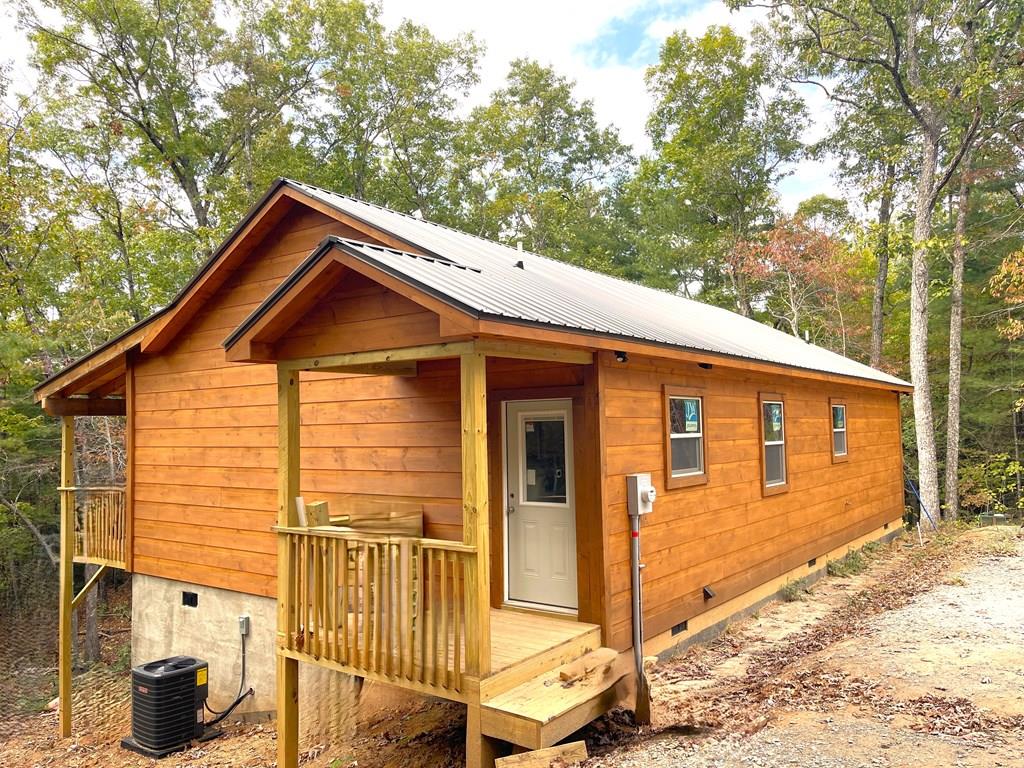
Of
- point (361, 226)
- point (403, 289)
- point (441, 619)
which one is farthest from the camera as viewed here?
point (361, 226)

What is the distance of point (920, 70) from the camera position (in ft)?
59.5

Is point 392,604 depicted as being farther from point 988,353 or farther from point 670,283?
point 670,283

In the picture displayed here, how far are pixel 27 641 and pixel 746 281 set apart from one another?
2345 cm

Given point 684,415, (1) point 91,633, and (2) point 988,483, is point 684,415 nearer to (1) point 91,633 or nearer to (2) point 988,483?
(1) point 91,633

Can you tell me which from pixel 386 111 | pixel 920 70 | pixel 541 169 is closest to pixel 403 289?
pixel 920 70

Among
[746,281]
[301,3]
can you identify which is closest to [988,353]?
[746,281]

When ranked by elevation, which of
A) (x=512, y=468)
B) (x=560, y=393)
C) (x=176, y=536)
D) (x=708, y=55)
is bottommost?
(x=176, y=536)

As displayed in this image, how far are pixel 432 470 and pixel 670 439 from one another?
2361 millimetres

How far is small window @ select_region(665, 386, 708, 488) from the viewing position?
7016 mm

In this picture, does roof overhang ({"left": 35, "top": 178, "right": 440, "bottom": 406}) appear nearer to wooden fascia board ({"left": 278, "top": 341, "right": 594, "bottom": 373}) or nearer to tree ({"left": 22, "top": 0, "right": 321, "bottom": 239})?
wooden fascia board ({"left": 278, "top": 341, "right": 594, "bottom": 373})

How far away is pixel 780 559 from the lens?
9.38m

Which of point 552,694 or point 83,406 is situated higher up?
point 83,406

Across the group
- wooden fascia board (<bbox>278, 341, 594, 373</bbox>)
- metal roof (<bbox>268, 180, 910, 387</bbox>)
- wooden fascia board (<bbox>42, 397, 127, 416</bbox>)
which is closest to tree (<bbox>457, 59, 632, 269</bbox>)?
metal roof (<bbox>268, 180, 910, 387</bbox>)

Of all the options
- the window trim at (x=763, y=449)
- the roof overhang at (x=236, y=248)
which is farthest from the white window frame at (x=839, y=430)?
the roof overhang at (x=236, y=248)
